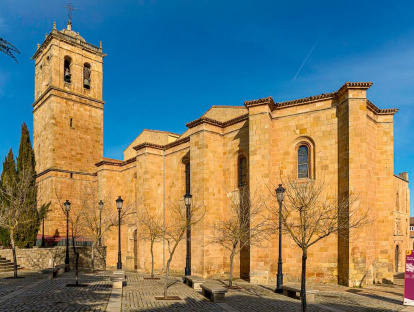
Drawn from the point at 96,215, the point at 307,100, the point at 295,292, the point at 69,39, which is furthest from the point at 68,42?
the point at 295,292

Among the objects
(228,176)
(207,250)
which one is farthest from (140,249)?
(228,176)

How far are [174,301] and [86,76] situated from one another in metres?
32.2

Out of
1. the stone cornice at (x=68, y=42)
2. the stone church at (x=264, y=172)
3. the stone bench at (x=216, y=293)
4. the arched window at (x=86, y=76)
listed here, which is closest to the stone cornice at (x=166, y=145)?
the stone church at (x=264, y=172)

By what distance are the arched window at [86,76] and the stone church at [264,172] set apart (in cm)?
381

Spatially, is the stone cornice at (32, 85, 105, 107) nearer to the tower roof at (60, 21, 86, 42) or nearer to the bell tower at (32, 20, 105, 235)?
the bell tower at (32, 20, 105, 235)

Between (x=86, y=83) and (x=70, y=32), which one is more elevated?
(x=70, y=32)

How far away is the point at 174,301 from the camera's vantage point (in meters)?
12.0

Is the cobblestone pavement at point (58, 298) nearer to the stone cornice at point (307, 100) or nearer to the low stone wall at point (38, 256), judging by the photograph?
the low stone wall at point (38, 256)

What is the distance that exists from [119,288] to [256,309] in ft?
21.1

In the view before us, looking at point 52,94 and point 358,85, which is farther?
point 52,94

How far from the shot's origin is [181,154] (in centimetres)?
2645

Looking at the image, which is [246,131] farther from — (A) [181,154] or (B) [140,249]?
(B) [140,249]

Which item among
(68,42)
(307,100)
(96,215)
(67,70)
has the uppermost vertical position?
(68,42)

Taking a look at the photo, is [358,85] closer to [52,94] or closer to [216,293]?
[216,293]
